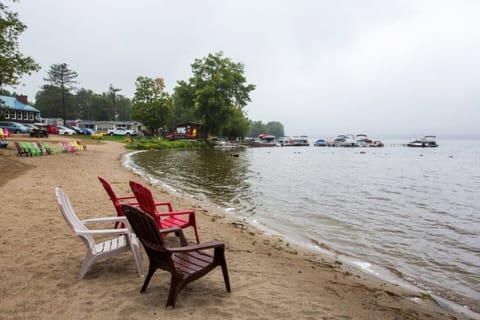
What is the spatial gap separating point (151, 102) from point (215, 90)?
1331 cm

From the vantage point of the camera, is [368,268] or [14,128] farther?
[14,128]

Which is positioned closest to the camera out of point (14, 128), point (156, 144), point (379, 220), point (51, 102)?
point (379, 220)

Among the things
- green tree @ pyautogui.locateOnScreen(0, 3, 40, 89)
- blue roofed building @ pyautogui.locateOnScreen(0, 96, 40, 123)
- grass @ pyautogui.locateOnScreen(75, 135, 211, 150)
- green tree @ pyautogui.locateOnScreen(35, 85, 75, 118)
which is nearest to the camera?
green tree @ pyautogui.locateOnScreen(0, 3, 40, 89)

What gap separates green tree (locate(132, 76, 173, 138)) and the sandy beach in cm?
5367

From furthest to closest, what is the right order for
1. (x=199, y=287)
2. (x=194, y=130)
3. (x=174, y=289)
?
(x=194, y=130)
(x=199, y=287)
(x=174, y=289)

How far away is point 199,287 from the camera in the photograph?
4445 millimetres

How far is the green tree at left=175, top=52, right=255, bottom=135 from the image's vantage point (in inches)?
2566

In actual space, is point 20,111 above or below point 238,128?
above

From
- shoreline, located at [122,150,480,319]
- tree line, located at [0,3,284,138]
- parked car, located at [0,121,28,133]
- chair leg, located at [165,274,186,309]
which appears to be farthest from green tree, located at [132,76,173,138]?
chair leg, located at [165,274,186,309]

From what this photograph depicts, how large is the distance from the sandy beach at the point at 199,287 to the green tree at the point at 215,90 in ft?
192

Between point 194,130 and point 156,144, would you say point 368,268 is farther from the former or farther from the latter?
point 194,130

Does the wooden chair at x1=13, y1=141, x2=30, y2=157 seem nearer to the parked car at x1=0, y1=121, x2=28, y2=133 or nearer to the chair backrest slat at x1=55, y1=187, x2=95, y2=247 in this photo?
the chair backrest slat at x1=55, y1=187, x2=95, y2=247

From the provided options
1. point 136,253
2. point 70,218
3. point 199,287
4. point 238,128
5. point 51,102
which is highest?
point 51,102

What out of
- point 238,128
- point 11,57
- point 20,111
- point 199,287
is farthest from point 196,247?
point 238,128
